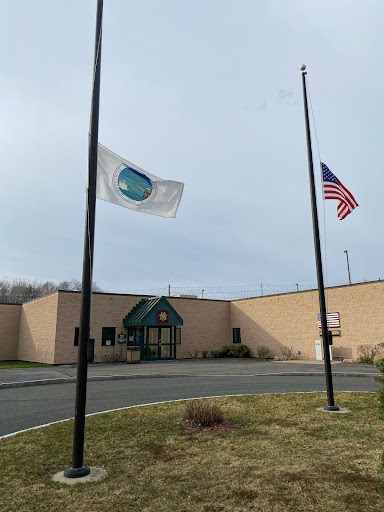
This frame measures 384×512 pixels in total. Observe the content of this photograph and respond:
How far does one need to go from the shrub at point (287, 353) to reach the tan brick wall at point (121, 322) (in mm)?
6486

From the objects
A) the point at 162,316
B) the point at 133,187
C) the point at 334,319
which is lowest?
the point at 334,319

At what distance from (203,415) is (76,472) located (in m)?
3.34

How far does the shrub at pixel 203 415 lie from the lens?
27.7 ft

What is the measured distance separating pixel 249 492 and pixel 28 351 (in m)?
31.9

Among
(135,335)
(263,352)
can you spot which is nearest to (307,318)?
(263,352)

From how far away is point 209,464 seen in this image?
604 cm

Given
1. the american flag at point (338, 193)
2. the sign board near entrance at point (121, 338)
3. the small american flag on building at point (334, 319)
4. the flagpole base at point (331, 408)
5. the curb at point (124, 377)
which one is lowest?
the flagpole base at point (331, 408)

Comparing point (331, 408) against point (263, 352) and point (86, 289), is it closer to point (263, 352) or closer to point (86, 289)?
point (86, 289)

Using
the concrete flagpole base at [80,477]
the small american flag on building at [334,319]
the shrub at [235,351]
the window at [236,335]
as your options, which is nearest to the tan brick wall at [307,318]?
the small american flag on building at [334,319]

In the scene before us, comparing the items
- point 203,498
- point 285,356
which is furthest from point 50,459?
point 285,356

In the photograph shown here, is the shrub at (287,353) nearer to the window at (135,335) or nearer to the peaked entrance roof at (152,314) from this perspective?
the peaked entrance roof at (152,314)

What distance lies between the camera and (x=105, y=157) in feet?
22.2

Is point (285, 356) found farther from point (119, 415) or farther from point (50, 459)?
point (50, 459)

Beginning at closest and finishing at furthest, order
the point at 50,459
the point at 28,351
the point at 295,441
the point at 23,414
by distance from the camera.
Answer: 1. the point at 50,459
2. the point at 295,441
3. the point at 23,414
4. the point at 28,351
